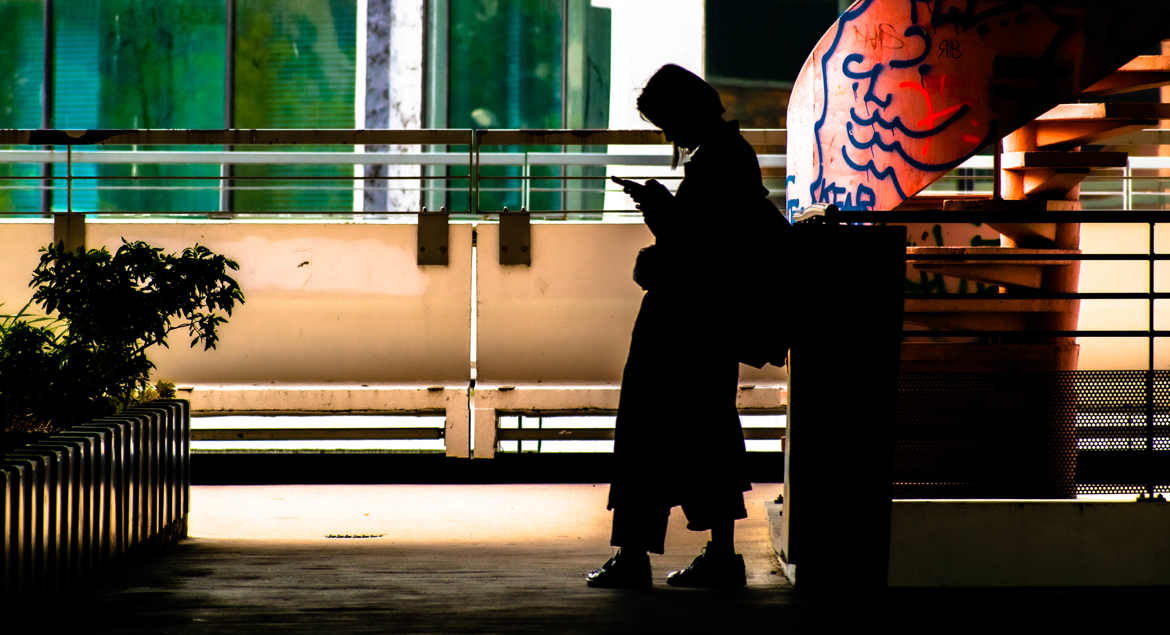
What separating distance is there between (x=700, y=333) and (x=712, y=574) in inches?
34.7

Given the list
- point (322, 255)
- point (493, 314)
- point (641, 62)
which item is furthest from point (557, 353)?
point (641, 62)

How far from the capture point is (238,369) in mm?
11836

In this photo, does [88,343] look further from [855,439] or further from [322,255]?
[322,255]

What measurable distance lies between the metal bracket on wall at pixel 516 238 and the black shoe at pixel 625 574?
7.33 metres

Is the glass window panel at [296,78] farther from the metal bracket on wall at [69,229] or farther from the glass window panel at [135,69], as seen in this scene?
the metal bracket on wall at [69,229]

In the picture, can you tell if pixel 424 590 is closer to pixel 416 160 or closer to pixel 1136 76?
pixel 1136 76

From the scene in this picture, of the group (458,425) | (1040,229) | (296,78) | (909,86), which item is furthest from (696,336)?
(296,78)

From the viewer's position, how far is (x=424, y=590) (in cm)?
452

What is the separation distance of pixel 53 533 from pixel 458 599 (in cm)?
140

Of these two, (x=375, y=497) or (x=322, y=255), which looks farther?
(x=322, y=255)

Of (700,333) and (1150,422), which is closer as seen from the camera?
(700,333)

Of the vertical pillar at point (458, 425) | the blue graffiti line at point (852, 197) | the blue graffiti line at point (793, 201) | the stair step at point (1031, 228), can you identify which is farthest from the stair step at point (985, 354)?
the vertical pillar at point (458, 425)

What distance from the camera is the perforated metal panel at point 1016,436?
5.09 meters

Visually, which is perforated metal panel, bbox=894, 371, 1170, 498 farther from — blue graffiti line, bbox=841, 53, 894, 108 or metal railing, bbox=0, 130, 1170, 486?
blue graffiti line, bbox=841, 53, 894, 108
